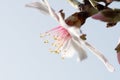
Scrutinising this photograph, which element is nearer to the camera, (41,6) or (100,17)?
(100,17)


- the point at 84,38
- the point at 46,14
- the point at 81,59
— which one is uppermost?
the point at 46,14

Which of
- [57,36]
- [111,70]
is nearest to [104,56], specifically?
[111,70]

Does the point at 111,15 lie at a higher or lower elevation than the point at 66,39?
higher

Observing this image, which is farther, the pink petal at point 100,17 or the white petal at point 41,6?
the white petal at point 41,6

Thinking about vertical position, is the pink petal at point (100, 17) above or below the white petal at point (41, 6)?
below

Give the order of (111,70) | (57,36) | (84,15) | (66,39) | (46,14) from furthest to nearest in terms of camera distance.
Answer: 1. (57,36)
2. (66,39)
3. (46,14)
4. (84,15)
5. (111,70)

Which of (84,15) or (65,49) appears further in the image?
(65,49)

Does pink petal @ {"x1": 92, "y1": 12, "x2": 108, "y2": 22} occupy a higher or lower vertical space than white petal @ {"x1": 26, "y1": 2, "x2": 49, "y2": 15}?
lower

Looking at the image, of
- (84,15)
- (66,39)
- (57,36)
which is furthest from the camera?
(57,36)

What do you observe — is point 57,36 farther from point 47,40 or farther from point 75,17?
point 75,17

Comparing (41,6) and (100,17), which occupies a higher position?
(41,6)

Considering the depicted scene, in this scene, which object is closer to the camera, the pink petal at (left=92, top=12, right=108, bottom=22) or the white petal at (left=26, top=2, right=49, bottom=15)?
the pink petal at (left=92, top=12, right=108, bottom=22)
